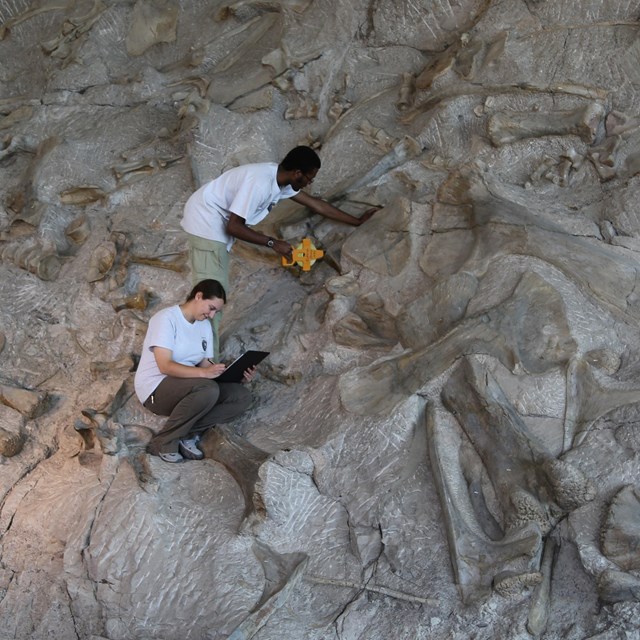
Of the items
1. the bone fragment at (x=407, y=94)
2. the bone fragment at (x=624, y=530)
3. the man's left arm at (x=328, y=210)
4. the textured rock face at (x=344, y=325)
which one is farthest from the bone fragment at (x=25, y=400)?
the bone fragment at (x=624, y=530)

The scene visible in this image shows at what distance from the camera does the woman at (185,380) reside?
446cm

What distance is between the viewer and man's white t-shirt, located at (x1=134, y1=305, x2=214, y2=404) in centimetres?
451

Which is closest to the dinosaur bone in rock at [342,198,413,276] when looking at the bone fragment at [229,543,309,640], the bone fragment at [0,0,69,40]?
the bone fragment at [229,543,309,640]

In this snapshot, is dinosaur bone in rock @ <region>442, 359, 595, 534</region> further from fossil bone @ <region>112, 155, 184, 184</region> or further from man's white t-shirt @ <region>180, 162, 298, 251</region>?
fossil bone @ <region>112, 155, 184, 184</region>

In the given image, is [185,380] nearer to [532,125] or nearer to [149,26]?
[532,125]

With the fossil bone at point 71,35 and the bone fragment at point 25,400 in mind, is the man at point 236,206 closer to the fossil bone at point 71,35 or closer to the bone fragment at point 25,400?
the bone fragment at point 25,400

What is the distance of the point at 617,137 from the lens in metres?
5.10

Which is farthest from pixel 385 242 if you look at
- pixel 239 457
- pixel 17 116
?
pixel 17 116

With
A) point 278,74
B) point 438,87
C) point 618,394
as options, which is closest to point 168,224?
point 278,74

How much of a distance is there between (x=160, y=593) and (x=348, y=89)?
3.79 metres

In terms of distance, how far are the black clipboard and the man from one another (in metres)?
0.47

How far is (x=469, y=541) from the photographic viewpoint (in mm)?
3707

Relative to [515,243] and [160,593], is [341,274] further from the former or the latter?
[160,593]

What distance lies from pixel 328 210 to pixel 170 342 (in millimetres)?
1424
